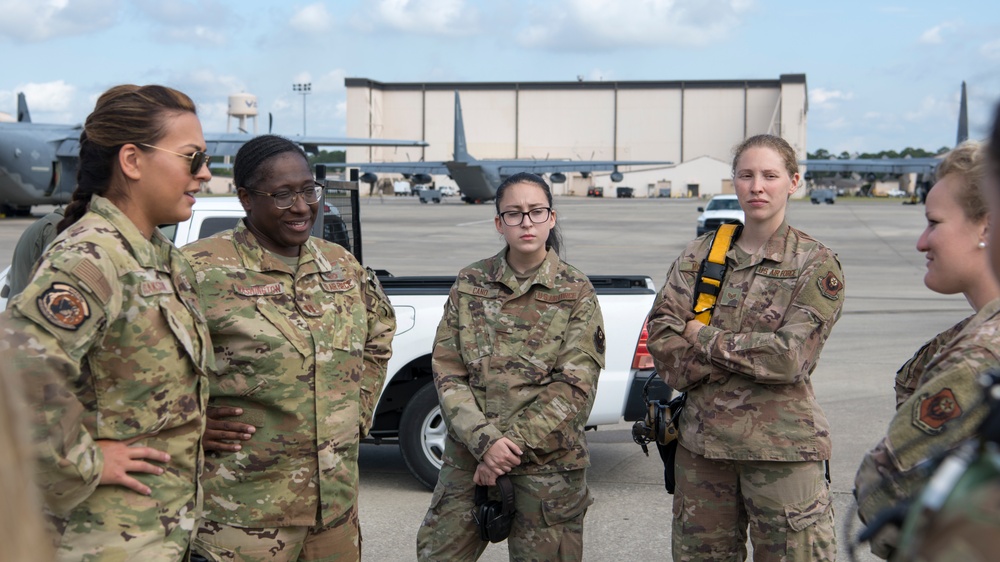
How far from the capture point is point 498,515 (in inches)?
136

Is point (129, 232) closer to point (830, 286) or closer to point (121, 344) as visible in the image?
point (121, 344)

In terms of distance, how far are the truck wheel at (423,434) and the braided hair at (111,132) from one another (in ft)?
11.5

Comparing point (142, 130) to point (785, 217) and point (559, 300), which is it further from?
point (785, 217)

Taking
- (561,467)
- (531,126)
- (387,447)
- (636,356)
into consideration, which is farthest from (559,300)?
(531,126)

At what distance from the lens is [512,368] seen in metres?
3.54

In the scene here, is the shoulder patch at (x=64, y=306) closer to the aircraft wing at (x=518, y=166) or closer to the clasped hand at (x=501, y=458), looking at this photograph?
the clasped hand at (x=501, y=458)

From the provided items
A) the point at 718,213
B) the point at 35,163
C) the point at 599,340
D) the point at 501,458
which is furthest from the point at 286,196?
the point at 35,163

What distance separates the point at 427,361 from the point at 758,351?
2938 mm

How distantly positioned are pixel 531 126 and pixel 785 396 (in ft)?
337

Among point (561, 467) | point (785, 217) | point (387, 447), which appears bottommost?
point (387, 447)

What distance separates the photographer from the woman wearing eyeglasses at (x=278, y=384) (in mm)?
2924

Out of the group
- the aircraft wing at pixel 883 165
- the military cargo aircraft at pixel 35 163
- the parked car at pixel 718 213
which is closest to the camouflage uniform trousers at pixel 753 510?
the parked car at pixel 718 213

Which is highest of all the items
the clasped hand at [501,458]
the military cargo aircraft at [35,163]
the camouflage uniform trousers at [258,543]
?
the military cargo aircraft at [35,163]

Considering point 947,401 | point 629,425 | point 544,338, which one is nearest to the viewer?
point 947,401
